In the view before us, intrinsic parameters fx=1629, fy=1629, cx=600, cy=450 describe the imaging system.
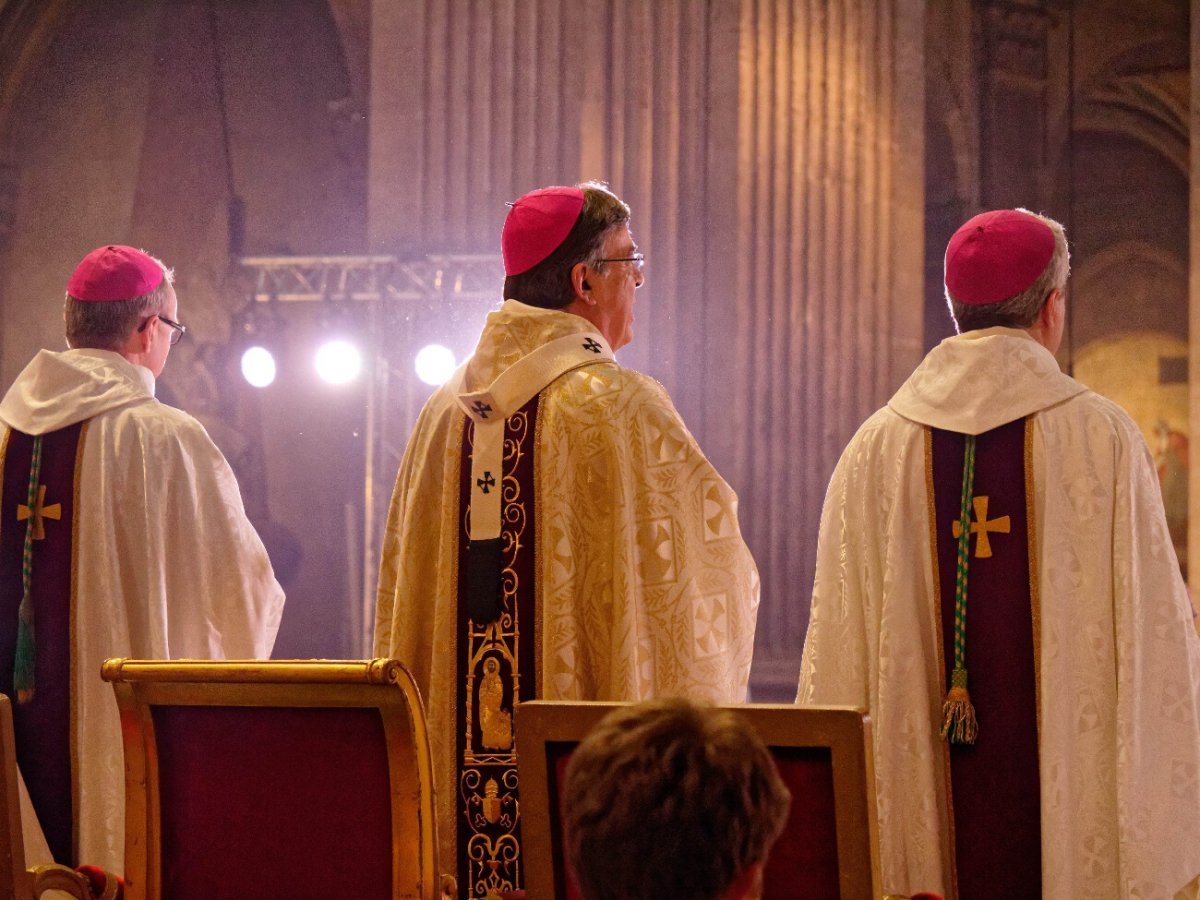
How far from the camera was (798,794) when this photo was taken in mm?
1930

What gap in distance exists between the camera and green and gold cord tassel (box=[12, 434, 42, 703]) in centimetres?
370

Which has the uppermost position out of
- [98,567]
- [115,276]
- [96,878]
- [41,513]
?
[115,276]

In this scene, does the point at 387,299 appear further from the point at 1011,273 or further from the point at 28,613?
the point at 1011,273

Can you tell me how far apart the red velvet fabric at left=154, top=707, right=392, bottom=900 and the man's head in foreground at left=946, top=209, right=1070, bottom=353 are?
60.1 inches

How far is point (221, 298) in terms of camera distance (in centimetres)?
1050

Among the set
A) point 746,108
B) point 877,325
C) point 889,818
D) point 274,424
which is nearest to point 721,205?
point 746,108

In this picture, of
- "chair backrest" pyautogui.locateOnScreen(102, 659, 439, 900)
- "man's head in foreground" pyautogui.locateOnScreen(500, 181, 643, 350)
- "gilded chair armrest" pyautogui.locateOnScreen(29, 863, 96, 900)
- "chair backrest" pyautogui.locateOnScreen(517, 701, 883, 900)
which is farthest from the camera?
"man's head in foreground" pyautogui.locateOnScreen(500, 181, 643, 350)

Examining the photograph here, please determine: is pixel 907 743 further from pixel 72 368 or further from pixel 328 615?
pixel 328 615

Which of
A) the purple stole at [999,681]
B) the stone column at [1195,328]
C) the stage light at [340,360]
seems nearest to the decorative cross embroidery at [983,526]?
the purple stole at [999,681]

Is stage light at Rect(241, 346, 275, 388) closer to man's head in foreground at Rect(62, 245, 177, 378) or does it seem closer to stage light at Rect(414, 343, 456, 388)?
stage light at Rect(414, 343, 456, 388)

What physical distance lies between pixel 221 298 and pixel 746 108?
4.41 m

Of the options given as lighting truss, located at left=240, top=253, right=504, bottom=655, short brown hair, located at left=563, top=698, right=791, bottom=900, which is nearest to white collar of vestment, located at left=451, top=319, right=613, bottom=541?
short brown hair, located at left=563, top=698, right=791, bottom=900

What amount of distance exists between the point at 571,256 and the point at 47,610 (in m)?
1.56

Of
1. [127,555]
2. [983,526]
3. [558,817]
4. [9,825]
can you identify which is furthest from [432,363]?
[558,817]
